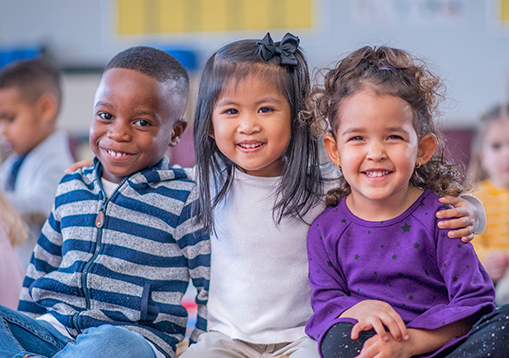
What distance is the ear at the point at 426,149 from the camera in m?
1.01

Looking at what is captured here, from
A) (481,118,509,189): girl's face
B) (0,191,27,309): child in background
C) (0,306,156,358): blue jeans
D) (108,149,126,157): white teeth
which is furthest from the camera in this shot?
(481,118,509,189): girl's face

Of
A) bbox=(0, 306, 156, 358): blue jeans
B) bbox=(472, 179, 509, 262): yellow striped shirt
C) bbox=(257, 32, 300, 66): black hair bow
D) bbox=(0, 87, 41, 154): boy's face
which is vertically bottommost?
bbox=(472, 179, 509, 262): yellow striped shirt

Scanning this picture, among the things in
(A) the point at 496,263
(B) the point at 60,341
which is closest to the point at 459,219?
(B) the point at 60,341

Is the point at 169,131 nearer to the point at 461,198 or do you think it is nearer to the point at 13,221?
the point at 13,221

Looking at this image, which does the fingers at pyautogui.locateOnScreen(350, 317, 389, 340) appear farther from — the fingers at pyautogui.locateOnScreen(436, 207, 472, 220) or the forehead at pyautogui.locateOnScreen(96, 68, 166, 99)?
the forehead at pyautogui.locateOnScreen(96, 68, 166, 99)

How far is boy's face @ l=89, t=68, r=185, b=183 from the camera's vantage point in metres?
1.13

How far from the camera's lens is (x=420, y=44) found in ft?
12.1

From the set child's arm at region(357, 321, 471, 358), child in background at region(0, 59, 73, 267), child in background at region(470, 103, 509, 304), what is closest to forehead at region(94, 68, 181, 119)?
child's arm at region(357, 321, 471, 358)

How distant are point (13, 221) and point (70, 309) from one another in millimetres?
407

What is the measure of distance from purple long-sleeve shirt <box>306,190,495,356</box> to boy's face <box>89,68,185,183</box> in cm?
45

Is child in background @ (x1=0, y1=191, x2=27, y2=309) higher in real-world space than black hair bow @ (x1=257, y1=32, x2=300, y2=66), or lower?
lower

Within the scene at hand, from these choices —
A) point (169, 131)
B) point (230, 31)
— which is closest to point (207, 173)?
point (169, 131)

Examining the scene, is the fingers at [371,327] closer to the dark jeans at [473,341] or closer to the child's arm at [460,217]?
the dark jeans at [473,341]

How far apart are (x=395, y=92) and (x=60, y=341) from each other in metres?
0.82
